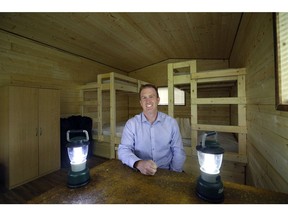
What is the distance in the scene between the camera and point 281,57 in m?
0.98

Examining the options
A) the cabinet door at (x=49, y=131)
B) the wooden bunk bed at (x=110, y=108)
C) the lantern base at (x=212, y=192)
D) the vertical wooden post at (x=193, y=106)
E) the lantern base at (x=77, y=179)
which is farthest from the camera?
the wooden bunk bed at (x=110, y=108)

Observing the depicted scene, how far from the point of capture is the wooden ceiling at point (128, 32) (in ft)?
8.00

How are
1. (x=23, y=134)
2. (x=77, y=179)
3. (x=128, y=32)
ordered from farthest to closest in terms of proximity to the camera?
(x=128, y=32), (x=23, y=134), (x=77, y=179)

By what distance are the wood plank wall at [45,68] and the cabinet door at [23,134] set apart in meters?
0.66

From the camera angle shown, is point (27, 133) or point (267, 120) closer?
point (267, 120)

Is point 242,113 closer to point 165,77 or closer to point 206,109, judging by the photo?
point 206,109

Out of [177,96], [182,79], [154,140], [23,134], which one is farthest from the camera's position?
[177,96]

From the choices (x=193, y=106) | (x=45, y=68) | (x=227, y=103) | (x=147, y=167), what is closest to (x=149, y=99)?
(x=147, y=167)

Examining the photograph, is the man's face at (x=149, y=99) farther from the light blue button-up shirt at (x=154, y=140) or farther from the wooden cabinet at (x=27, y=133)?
the wooden cabinet at (x=27, y=133)

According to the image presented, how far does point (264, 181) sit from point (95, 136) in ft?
10.5

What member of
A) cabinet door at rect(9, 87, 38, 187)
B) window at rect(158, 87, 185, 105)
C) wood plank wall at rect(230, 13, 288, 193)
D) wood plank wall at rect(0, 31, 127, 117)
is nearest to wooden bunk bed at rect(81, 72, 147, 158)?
wood plank wall at rect(0, 31, 127, 117)

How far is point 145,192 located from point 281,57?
4.07 feet

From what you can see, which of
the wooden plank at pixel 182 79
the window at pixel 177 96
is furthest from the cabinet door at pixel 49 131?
the window at pixel 177 96

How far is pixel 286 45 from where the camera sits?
969 millimetres
